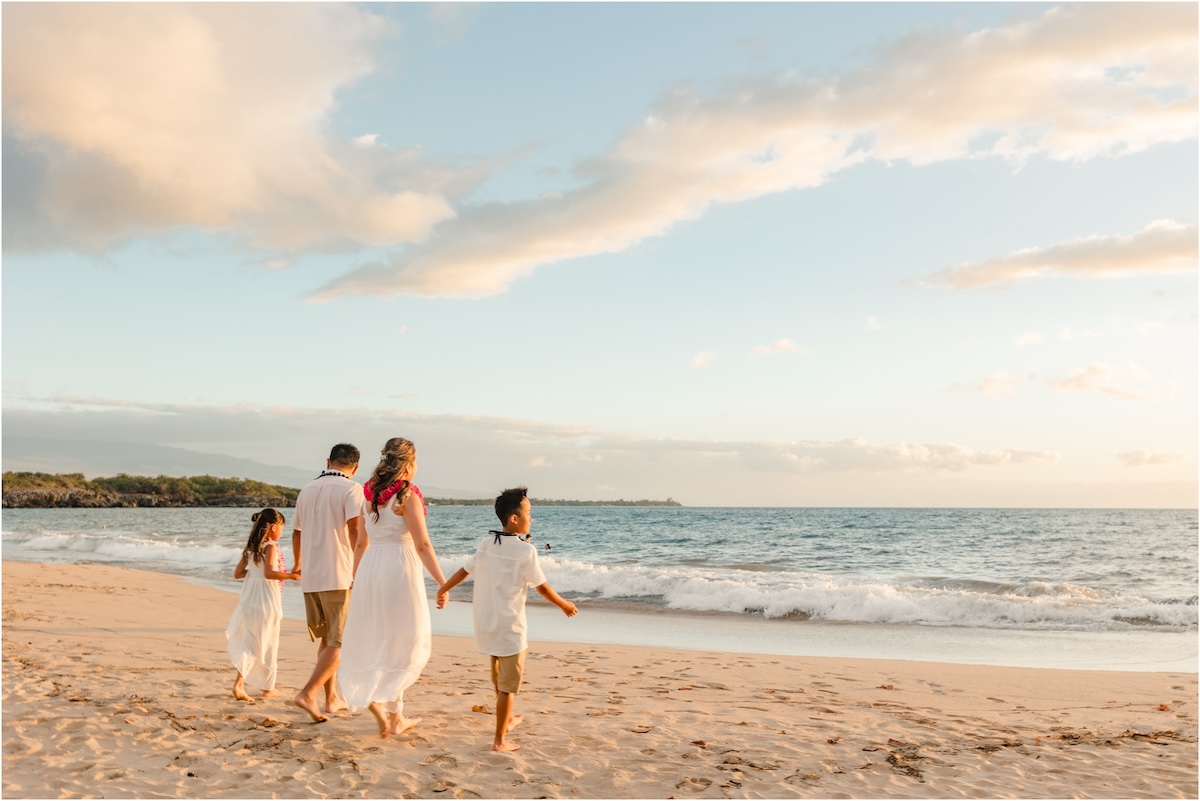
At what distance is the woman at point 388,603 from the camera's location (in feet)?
18.3

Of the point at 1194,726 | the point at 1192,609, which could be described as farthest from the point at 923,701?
the point at 1192,609

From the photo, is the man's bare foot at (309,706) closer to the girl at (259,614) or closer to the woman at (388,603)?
the woman at (388,603)

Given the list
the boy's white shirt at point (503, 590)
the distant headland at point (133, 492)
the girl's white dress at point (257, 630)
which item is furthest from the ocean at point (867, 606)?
the distant headland at point (133, 492)

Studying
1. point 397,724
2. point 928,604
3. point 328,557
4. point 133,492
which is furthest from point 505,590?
point 133,492

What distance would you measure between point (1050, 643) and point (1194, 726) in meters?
6.01

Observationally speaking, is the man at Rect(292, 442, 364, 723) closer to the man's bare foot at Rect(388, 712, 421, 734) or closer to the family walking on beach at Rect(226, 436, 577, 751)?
the family walking on beach at Rect(226, 436, 577, 751)

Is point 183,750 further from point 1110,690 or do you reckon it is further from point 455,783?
point 1110,690

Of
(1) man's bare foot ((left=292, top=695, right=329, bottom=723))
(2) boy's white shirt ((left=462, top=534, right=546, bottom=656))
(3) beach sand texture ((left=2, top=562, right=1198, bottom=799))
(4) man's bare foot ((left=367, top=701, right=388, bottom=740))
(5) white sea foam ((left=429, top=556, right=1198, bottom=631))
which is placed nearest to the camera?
(3) beach sand texture ((left=2, top=562, right=1198, bottom=799))

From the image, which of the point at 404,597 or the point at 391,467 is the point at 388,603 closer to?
the point at 404,597

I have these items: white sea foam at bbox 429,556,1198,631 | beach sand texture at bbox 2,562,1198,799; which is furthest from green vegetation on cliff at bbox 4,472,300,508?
beach sand texture at bbox 2,562,1198,799

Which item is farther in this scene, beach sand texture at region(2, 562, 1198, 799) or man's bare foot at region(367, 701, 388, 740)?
man's bare foot at region(367, 701, 388, 740)

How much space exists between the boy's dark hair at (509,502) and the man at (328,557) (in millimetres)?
1142

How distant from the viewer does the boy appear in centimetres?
554

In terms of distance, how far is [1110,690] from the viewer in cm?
873
